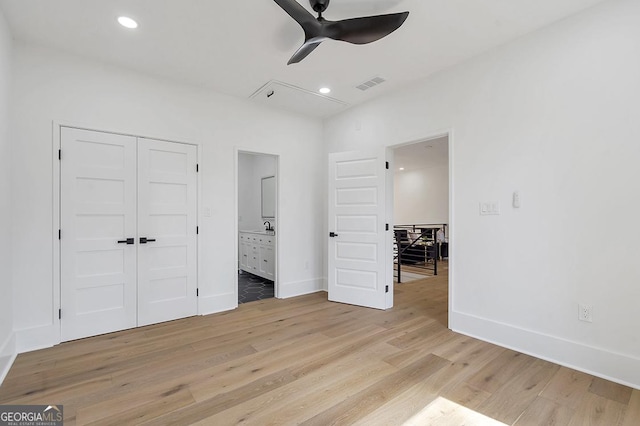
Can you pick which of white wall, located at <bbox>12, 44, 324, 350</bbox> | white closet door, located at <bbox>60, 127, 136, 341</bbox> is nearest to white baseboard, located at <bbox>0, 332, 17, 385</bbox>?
white wall, located at <bbox>12, 44, 324, 350</bbox>

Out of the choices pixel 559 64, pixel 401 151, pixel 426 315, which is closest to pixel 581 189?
pixel 559 64

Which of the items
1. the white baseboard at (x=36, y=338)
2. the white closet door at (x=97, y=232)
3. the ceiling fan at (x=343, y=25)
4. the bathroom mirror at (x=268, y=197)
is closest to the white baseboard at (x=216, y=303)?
the white closet door at (x=97, y=232)

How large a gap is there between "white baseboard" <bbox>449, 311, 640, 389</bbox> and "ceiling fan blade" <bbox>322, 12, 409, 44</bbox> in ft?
9.12

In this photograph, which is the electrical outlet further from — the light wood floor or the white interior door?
the white interior door

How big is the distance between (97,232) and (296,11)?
2868 mm

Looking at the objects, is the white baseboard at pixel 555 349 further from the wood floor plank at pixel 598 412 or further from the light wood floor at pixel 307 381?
the wood floor plank at pixel 598 412

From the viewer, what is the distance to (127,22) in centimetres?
244

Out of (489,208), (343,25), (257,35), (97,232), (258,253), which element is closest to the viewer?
(343,25)

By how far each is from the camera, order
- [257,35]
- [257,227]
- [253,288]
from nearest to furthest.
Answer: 1. [257,35]
2. [253,288]
3. [257,227]

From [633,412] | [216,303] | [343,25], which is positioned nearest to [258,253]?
[216,303]

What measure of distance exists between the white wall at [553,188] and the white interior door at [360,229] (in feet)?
2.86

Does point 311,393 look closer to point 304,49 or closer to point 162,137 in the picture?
point 304,49

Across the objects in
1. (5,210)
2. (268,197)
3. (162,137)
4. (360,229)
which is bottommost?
(360,229)

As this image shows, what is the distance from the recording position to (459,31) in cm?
256
